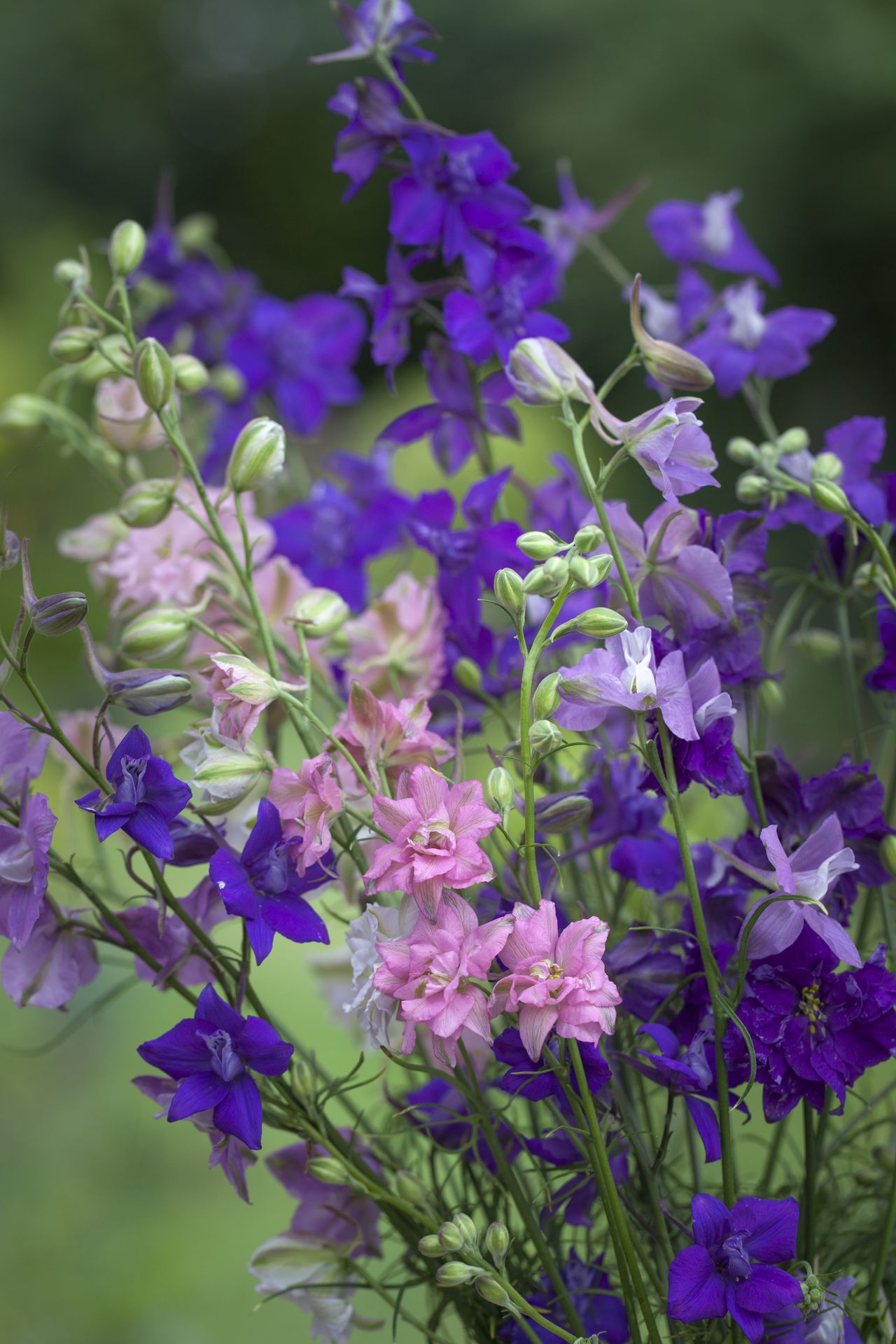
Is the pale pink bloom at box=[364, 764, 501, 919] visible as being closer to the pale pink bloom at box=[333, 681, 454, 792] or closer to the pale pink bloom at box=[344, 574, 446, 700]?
the pale pink bloom at box=[333, 681, 454, 792]

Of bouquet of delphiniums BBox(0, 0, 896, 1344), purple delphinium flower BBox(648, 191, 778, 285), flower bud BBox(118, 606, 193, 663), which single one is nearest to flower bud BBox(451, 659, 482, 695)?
bouquet of delphiniums BBox(0, 0, 896, 1344)

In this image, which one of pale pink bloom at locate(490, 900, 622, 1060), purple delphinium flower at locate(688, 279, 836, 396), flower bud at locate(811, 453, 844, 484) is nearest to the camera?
pale pink bloom at locate(490, 900, 622, 1060)

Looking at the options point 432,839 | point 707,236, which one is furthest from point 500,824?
point 707,236

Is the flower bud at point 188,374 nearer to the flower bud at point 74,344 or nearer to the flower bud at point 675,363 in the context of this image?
the flower bud at point 74,344

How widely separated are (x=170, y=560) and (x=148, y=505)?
6 cm

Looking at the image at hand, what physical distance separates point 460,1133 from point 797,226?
296cm

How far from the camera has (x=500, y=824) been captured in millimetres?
290

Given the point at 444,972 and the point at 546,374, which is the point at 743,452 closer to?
the point at 546,374

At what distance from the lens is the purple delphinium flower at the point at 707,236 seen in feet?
1.86

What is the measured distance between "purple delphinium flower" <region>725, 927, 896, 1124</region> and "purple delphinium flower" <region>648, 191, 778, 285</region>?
0.37m

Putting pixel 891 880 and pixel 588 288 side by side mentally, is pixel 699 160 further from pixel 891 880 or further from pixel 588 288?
pixel 891 880

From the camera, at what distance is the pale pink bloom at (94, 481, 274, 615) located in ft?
1.41

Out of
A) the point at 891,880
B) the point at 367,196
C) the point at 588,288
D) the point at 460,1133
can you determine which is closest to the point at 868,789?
the point at 891,880

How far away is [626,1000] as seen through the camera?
34cm
